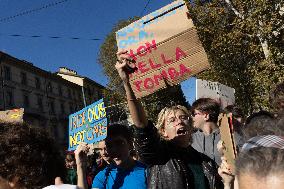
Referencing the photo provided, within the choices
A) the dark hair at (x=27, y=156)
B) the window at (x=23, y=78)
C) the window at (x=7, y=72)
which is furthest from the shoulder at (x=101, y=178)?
the window at (x=23, y=78)

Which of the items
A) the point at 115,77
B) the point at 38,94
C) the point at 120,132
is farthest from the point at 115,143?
the point at 38,94

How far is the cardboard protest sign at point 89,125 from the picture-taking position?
7.00 metres

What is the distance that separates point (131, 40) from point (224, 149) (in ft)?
6.47

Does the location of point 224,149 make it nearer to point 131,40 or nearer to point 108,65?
point 131,40

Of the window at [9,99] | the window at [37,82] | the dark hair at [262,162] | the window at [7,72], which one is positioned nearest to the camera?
the dark hair at [262,162]

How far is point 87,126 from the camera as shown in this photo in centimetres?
716

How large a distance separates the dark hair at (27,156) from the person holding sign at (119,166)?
3.06 ft

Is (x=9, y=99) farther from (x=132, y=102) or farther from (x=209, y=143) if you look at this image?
(x=132, y=102)

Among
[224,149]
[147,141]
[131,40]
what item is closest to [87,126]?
[131,40]

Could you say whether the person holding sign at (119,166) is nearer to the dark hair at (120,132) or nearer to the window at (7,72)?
the dark hair at (120,132)

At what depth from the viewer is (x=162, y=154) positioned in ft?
9.39

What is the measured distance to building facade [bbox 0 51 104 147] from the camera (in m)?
42.5

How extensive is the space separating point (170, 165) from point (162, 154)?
8 cm

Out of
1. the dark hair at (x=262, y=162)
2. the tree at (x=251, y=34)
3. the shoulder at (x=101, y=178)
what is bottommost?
the dark hair at (x=262, y=162)
